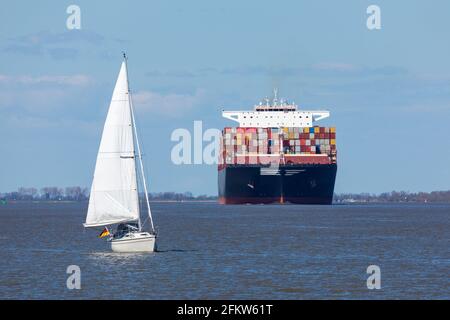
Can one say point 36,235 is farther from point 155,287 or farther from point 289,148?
point 289,148

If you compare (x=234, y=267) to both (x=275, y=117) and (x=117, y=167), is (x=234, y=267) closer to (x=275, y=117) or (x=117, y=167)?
(x=117, y=167)

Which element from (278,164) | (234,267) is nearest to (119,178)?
(234,267)

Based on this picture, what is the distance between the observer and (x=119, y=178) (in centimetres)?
4753

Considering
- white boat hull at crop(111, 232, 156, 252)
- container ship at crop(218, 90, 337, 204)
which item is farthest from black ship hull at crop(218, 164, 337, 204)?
white boat hull at crop(111, 232, 156, 252)

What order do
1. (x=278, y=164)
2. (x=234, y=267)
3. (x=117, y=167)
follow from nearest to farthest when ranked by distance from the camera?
(x=234, y=267) → (x=117, y=167) → (x=278, y=164)

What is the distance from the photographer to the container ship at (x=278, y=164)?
137750 millimetres

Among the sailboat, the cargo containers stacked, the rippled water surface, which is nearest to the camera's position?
the rippled water surface

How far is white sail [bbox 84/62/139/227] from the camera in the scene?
155ft

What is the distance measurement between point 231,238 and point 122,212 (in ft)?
65.0

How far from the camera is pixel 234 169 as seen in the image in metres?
140

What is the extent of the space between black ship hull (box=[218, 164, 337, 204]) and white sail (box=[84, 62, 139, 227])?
88693 millimetres

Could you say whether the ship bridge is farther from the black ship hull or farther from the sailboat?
the sailboat

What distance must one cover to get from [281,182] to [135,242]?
91097mm

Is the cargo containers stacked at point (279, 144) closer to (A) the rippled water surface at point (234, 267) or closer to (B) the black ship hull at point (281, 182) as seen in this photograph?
(B) the black ship hull at point (281, 182)
